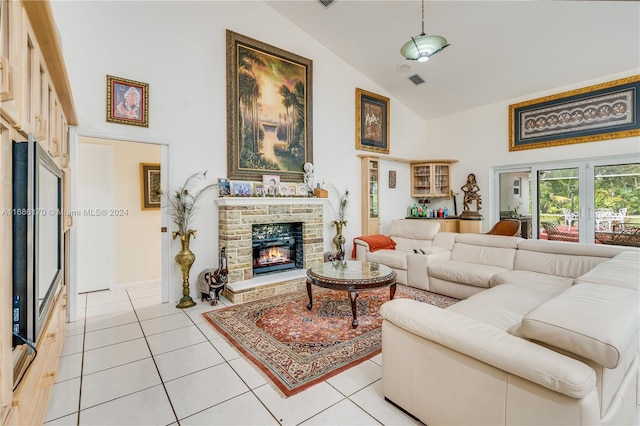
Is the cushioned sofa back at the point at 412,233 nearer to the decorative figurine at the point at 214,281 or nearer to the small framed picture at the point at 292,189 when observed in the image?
the small framed picture at the point at 292,189

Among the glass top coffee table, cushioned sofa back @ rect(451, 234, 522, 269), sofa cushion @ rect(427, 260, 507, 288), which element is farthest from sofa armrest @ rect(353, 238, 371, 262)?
the glass top coffee table

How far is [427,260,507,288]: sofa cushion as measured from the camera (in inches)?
140

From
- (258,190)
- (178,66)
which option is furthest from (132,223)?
(178,66)

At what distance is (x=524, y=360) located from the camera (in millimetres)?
1233

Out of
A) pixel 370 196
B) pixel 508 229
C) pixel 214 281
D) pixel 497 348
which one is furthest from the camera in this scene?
pixel 370 196

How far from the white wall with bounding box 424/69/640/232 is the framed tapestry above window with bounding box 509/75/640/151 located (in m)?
0.11

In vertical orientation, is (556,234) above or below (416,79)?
below

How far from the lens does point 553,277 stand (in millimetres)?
3197

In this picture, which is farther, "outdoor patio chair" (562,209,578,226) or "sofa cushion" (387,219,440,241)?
"outdoor patio chair" (562,209,578,226)

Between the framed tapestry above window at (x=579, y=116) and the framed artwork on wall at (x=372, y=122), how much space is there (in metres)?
2.39

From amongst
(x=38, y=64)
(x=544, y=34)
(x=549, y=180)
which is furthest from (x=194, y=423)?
(x=549, y=180)

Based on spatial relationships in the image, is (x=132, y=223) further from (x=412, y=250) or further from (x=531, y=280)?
(x=531, y=280)

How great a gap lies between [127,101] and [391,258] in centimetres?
416

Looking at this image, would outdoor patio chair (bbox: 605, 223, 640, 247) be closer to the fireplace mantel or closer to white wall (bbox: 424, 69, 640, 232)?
white wall (bbox: 424, 69, 640, 232)
